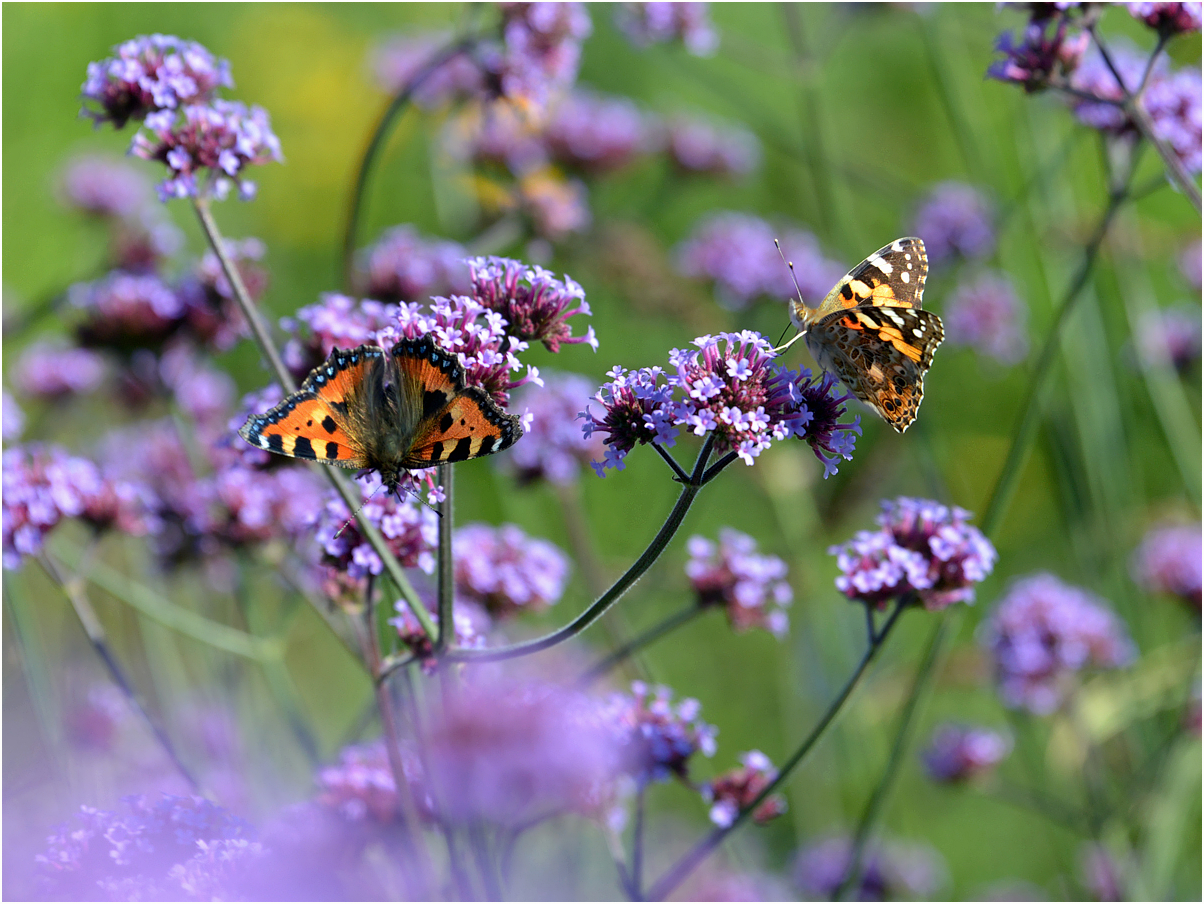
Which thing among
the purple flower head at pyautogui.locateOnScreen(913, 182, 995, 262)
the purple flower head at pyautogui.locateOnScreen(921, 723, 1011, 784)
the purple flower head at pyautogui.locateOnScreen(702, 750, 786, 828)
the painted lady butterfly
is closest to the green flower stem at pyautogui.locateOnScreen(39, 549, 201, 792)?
the purple flower head at pyautogui.locateOnScreen(702, 750, 786, 828)

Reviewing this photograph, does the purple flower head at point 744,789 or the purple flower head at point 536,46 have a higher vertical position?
the purple flower head at point 536,46

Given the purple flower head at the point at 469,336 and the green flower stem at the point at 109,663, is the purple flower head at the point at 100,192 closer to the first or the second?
the green flower stem at the point at 109,663

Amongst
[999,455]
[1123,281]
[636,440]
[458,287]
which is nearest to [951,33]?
[1123,281]

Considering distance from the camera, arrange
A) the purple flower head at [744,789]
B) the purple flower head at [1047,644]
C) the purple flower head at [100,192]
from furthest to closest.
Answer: the purple flower head at [100,192] < the purple flower head at [1047,644] < the purple flower head at [744,789]

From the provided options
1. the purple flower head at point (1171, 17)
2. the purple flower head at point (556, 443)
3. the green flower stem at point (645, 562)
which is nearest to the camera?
the green flower stem at point (645, 562)

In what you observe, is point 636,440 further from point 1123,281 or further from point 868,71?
point 868,71

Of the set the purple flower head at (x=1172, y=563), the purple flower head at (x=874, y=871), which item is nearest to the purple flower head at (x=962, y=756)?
the purple flower head at (x=874, y=871)
